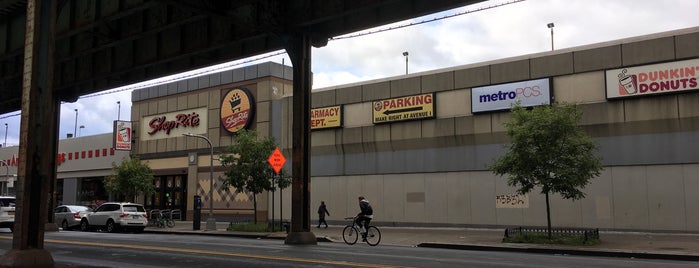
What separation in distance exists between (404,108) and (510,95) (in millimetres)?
5508

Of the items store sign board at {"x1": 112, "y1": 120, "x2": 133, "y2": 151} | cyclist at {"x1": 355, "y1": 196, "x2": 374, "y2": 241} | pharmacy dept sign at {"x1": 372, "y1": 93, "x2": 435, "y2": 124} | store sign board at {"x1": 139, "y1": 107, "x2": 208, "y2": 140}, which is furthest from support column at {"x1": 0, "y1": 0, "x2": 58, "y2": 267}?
store sign board at {"x1": 112, "y1": 120, "x2": 133, "y2": 151}

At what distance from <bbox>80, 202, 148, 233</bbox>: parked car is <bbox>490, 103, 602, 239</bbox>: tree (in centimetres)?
1917

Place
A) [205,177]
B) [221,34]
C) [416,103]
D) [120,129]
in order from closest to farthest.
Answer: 1. [221,34]
2. [416,103]
3. [205,177]
4. [120,129]

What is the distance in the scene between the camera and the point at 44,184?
10547 mm

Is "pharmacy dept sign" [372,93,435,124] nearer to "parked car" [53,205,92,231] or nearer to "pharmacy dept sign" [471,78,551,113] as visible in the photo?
"pharmacy dept sign" [471,78,551,113]

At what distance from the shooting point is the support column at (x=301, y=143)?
1919cm

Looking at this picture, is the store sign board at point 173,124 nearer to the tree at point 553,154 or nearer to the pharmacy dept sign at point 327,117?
the pharmacy dept sign at point 327,117

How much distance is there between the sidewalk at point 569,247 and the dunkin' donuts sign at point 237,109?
10.7 metres

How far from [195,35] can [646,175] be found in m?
17.7

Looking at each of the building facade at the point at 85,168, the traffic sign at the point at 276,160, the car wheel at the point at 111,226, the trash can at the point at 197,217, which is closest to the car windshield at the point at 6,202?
the car wheel at the point at 111,226

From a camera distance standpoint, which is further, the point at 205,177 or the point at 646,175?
the point at 205,177

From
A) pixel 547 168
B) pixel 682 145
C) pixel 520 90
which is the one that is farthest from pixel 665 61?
pixel 547 168

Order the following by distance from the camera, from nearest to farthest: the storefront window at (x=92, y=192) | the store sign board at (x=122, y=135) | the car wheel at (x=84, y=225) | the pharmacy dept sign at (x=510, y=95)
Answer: the pharmacy dept sign at (x=510, y=95) → the car wheel at (x=84, y=225) → the store sign board at (x=122, y=135) → the storefront window at (x=92, y=192)

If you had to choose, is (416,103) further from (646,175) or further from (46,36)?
(46,36)
